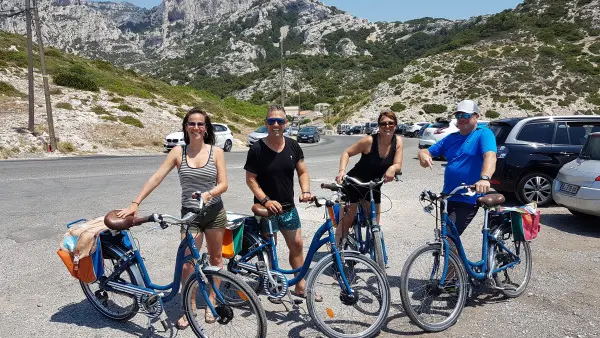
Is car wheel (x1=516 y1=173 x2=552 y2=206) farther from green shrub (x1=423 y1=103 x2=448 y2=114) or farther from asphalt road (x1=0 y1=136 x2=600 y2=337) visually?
green shrub (x1=423 y1=103 x2=448 y2=114)

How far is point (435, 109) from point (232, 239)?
53.7 metres

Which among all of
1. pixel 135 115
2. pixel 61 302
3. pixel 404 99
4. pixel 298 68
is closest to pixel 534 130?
pixel 61 302

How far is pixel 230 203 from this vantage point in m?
9.39

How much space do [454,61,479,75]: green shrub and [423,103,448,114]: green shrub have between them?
22.6ft

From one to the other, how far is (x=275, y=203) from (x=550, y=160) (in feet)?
21.9

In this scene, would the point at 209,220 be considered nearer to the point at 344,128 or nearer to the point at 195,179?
the point at 195,179

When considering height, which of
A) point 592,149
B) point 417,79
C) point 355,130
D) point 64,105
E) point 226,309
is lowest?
point 355,130

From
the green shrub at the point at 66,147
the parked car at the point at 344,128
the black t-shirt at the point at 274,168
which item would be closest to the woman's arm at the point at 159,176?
the black t-shirt at the point at 274,168

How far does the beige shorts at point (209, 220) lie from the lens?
3.79 m

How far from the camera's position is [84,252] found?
358 centimetres

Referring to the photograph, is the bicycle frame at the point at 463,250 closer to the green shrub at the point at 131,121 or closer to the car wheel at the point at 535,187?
the car wheel at the point at 535,187

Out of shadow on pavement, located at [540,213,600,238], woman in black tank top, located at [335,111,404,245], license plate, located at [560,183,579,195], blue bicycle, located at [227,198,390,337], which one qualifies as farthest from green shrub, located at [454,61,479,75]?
blue bicycle, located at [227,198,390,337]

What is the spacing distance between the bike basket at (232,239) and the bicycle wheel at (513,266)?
2.44 metres

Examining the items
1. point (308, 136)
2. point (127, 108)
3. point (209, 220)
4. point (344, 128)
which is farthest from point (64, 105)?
point (344, 128)
